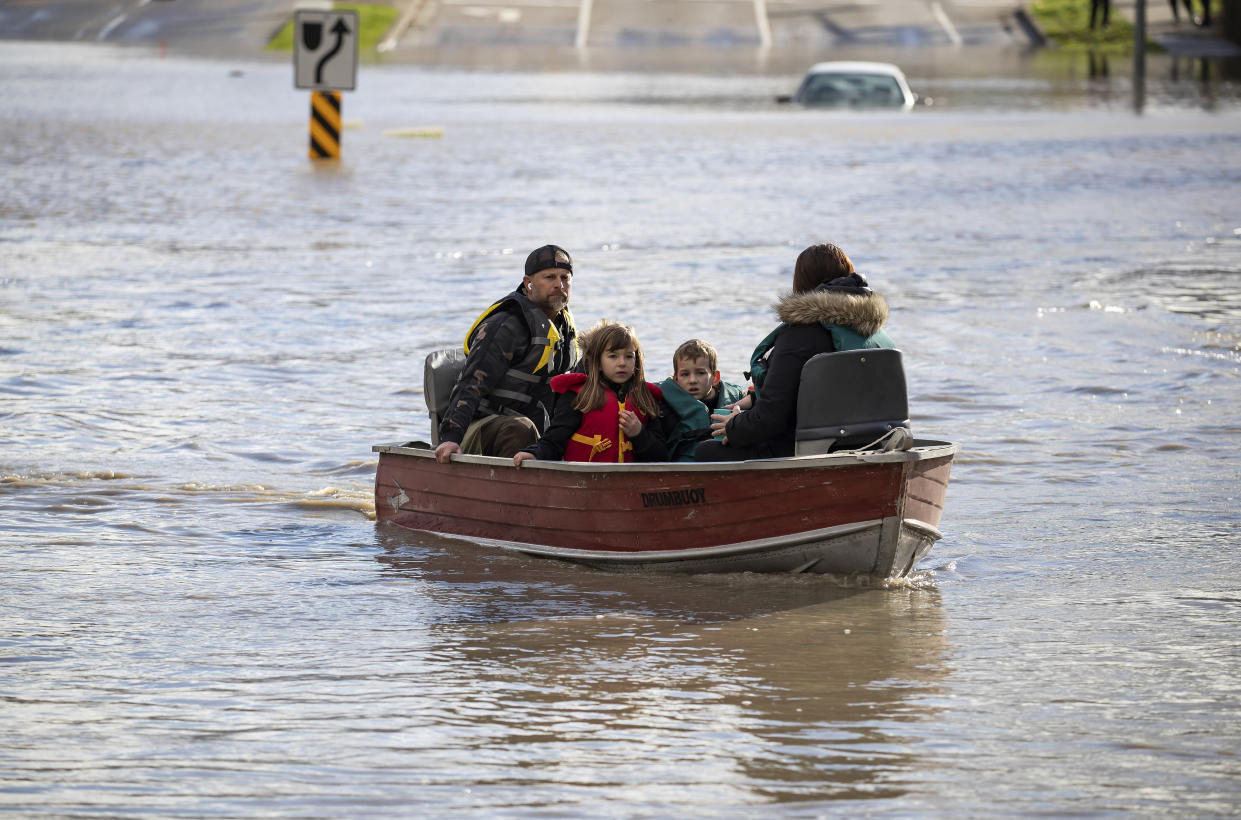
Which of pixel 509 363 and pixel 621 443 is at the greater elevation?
pixel 509 363

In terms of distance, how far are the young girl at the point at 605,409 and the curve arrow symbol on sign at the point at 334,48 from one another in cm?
1618

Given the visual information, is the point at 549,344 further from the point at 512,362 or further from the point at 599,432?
the point at 599,432

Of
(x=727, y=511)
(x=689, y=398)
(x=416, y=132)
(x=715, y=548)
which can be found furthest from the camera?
(x=416, y=132)

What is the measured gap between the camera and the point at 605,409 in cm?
798

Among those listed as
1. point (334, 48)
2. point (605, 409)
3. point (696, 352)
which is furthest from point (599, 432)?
point (334, 48)

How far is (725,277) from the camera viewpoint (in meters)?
17.5

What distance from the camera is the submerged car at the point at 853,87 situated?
110 feet

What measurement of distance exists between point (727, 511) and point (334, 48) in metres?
16.9

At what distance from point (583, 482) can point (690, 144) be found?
23.1 m

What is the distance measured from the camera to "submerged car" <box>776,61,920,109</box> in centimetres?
3341

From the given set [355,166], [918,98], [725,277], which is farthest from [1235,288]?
[918,98]

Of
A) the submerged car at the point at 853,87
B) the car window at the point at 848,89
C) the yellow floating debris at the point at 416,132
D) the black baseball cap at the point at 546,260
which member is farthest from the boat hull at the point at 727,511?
the car window at the point at 848,89

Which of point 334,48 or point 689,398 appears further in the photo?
point 334,48

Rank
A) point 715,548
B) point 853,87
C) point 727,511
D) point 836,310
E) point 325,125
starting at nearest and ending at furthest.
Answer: point 836,310 → point 727,511 → point 715,548 → point 325,125 → point 853,87
